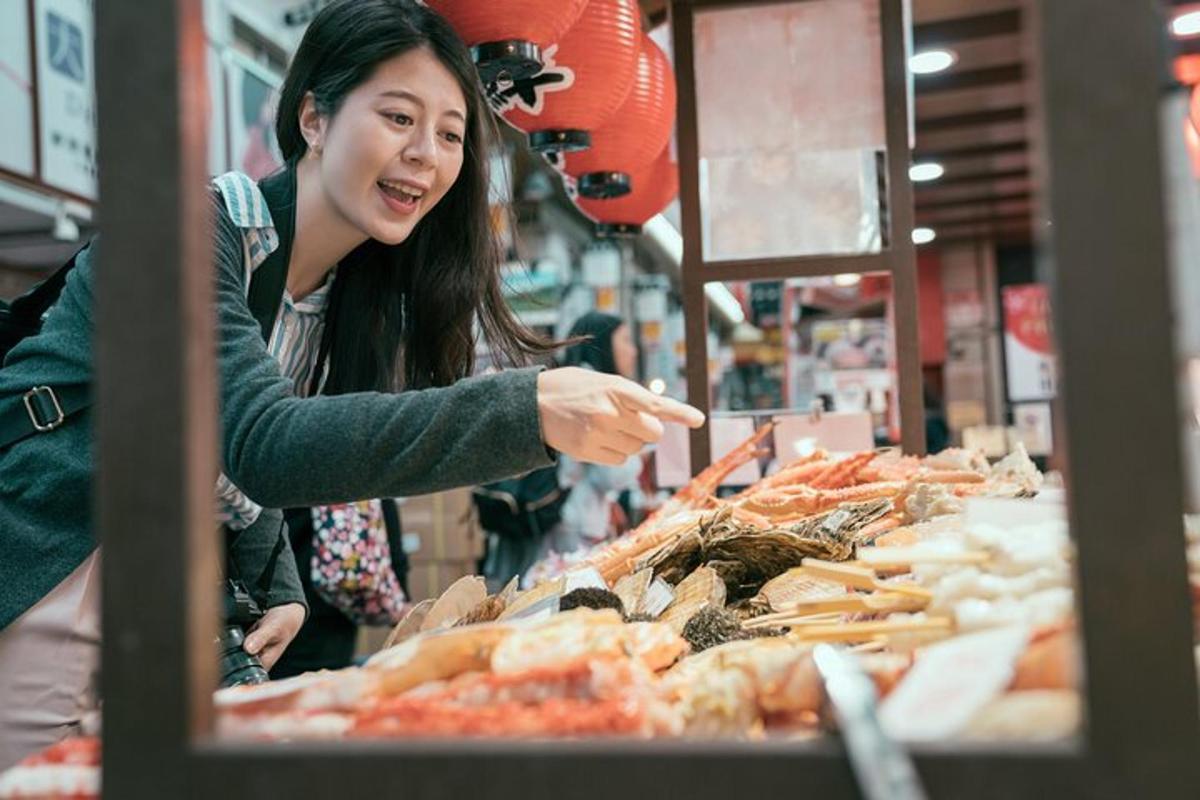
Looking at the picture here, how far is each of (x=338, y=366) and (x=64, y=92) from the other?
12.7 feet

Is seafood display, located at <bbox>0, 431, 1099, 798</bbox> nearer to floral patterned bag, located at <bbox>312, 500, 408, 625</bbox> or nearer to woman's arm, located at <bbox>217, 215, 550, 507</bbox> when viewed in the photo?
woman's arm, located at <bbox>217, 215, 550, 507</bbox>

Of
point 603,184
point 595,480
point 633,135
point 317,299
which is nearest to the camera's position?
point 317,299

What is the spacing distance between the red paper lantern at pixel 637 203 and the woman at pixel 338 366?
6.30ft

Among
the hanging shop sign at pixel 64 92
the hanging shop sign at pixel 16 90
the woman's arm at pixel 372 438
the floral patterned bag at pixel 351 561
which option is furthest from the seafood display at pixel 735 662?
the hanging shop sign at pixel 64 92

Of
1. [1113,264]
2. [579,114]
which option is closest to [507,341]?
[579,114]

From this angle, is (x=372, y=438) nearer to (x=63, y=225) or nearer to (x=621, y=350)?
(x=621, y=350)

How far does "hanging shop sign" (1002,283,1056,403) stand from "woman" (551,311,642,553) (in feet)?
21.8

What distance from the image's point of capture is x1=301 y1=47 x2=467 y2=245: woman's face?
5.34ft

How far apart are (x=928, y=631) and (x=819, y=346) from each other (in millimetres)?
12261

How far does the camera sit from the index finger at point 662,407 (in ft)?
3.36

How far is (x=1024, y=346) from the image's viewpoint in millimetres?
11766

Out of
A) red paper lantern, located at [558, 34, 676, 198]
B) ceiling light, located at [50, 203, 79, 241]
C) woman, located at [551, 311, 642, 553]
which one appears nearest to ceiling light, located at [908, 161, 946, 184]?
woman, located at [551, 311, 642, 553]

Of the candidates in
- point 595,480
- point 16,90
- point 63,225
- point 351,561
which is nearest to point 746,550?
point 351,561

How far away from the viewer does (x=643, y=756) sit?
616mm
